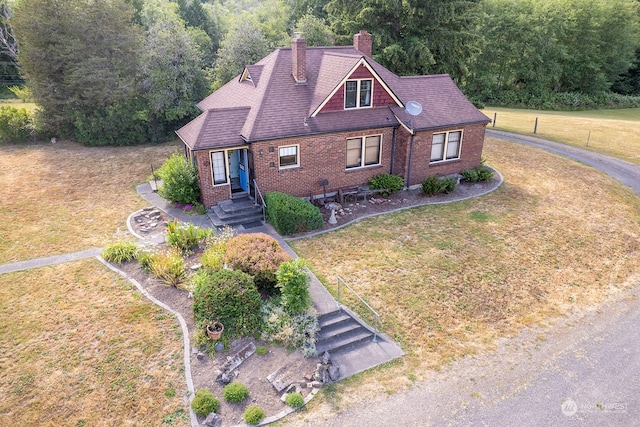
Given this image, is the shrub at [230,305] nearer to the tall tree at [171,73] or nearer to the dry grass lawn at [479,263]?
the dry grass lawn at [479,263]

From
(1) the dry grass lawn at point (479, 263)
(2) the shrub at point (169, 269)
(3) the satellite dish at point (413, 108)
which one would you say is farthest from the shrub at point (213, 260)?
(3) the satellite dish at point (413, 108)

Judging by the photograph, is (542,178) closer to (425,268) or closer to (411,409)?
(425,268)

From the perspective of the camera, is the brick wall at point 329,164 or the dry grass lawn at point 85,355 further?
the brick wall at point 329,164

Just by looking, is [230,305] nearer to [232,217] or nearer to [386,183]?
[232,217]

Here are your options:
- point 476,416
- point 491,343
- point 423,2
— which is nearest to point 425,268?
point 491,343

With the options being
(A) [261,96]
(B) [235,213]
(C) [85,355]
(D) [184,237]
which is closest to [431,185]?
(A) [261,96]

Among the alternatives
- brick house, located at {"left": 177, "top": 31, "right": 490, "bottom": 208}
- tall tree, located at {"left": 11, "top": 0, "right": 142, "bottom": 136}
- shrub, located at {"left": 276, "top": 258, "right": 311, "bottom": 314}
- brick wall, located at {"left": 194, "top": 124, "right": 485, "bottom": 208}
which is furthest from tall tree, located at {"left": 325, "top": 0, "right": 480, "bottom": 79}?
shrub, located at {"left": 276, "top": 258, "right": 311, "bottom": 314}

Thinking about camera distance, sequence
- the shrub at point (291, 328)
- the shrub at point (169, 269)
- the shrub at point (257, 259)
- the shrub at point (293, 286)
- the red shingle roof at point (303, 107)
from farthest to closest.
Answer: the red shingle roof at point (303, 107) < the shrub at point (169, 269) < the shrub at point (257, 259) < the shrub at point (293, 286) < the shrub at point (291, 328)
